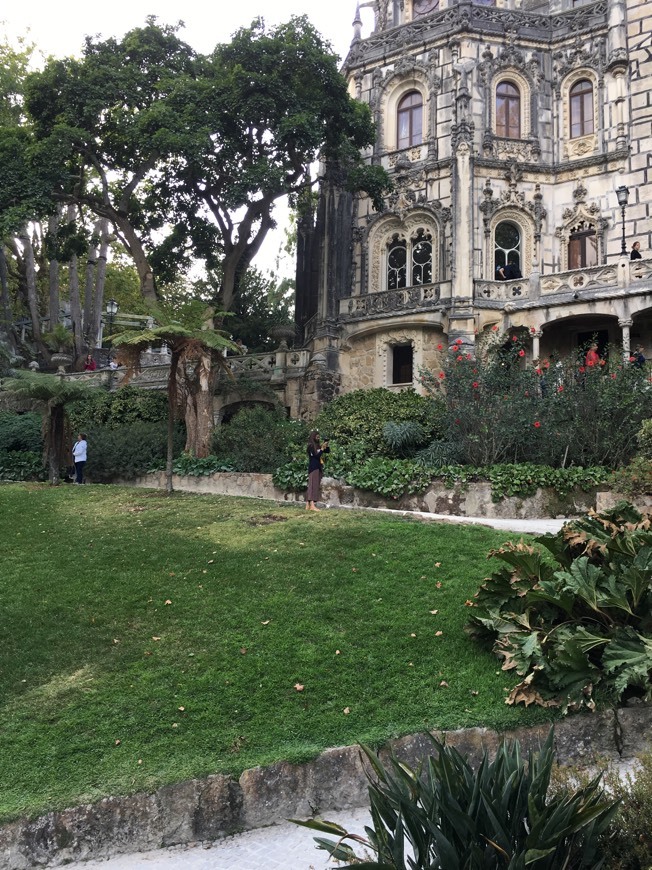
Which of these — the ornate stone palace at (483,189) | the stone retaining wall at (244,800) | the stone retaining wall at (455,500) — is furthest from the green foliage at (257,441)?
the stone retaining wall at (244,800)

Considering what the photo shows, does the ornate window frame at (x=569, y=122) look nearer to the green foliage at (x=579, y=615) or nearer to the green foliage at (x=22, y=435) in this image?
the green foliage at (x=22, y=435)

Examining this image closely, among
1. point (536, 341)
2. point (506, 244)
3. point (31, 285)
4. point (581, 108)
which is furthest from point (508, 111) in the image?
point (31, 285)

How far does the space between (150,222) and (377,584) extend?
1931 centimetres

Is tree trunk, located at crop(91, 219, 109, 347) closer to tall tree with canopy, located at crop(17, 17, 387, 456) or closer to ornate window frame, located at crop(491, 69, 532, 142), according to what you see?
tall tree with canopy, located at crop(17, 17, 387, 456)

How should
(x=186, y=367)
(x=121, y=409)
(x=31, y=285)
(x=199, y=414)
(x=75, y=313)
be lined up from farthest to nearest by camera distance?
(x=31, y=285), (x=75, y=313), (x=121, y=409), (x=199, y=414), (x=186, y=367)

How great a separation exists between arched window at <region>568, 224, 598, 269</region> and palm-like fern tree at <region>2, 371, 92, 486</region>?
55.5ft

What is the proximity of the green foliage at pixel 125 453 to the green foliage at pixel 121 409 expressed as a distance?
7.37 feet

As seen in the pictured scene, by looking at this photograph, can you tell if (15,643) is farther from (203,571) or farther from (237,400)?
(237,400)

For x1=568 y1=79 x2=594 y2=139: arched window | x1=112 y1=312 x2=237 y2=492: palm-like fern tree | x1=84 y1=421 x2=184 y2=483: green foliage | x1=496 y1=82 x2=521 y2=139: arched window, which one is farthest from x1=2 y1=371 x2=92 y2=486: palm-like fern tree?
x1=568 y1=79 x2=594 y2=139: arched window

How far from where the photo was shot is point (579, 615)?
6.69 metres

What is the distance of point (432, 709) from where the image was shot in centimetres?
636

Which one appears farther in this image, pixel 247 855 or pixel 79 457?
pixel 79 457

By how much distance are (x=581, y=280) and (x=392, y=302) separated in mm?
6334

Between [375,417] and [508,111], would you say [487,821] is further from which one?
[508,111]
